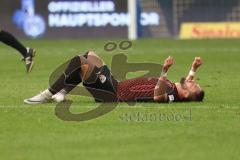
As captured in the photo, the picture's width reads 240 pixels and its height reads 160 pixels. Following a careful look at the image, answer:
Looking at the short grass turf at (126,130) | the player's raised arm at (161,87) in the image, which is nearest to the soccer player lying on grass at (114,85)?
the player's raised arm at (161,87)

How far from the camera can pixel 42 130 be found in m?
8.97

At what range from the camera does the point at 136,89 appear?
35.6ft

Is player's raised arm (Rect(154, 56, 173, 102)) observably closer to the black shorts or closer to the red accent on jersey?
the red accent on jersey

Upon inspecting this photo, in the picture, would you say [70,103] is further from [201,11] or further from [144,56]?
[201,11]

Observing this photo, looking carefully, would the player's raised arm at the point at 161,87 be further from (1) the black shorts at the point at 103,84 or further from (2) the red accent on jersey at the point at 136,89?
(1) the black shorts at the point at 103,84

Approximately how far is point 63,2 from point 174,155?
24.8 metres

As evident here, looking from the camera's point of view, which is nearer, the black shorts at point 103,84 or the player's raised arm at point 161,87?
the player's raised arm at point 161,87

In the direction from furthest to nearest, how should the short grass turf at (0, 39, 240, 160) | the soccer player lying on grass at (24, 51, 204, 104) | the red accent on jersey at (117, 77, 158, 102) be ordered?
the red accent on jersey at (117, 77, 158, 102)
the soccer player lying on grass at (24, 51, 204, 104)
the short grass turf at (0, 39, 240, 160)

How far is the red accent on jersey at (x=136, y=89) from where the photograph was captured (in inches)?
425

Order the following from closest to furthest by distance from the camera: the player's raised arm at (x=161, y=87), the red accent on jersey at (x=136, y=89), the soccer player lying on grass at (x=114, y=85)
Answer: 1. the player's raised arm at (x=161, y=87)
2. the soccer player lying on grass at (x=114, y=85)
3. the red accent on jersey at (x=136, y=89)

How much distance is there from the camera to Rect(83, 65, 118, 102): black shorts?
10742 millimetres

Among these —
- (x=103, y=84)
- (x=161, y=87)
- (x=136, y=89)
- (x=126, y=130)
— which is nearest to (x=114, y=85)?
(x=103, y=84)

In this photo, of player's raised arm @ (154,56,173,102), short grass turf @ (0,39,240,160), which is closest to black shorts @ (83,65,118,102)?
short grass turf @ (0,39,240,160)

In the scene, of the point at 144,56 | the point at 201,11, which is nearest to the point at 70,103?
the point at 144,56
